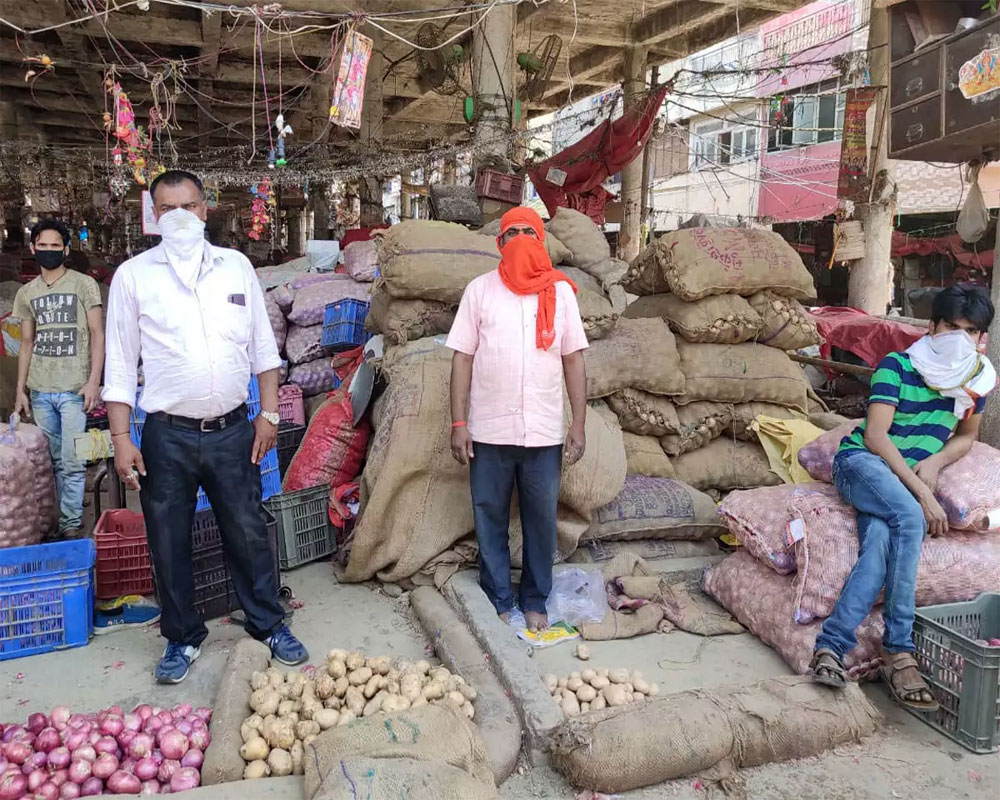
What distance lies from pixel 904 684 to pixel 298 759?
2049mm

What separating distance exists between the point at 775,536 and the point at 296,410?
3580 mm

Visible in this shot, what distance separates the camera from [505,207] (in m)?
7.88

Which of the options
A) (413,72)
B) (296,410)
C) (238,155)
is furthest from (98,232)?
(296,410)

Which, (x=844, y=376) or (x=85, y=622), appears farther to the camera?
(x=844, y=376)

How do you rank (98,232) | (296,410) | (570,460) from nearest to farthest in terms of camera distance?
1. (570,460)
2. (296,410)
3. (98,232)

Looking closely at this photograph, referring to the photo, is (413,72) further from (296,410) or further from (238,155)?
(296,410)

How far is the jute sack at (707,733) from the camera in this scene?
2250mm

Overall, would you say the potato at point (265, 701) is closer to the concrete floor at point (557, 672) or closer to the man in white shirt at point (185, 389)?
the concrete floor at point (557, 672)

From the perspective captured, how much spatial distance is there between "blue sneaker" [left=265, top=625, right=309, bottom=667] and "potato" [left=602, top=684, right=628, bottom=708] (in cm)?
113

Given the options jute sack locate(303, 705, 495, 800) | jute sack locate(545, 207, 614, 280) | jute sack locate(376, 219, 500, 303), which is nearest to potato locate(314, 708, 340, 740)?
jute sack locate(303, 705, 495, 800)

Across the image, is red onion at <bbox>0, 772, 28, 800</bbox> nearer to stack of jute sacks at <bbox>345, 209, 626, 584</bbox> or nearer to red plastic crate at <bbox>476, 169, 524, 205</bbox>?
stack of jute sacks at <bbox>345, 209, 626, 584</bbox>

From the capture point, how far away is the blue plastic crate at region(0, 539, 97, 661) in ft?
9.26

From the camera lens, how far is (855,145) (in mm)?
8688

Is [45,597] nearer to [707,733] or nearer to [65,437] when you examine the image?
[65,437]
